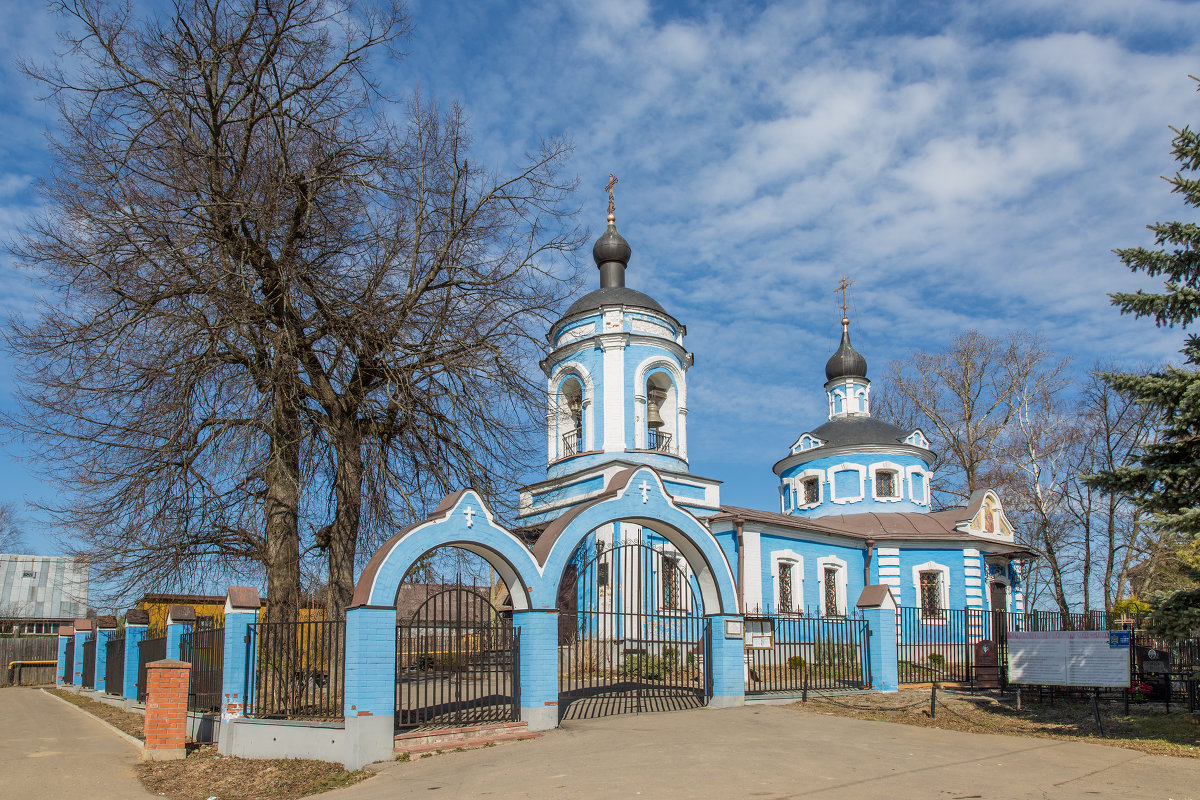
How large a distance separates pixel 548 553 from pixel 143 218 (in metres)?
7.57

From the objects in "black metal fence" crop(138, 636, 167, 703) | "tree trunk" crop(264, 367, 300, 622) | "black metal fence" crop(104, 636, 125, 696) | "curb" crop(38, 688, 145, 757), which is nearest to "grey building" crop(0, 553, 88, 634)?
"curb" crop(38, 688, 145, 757)

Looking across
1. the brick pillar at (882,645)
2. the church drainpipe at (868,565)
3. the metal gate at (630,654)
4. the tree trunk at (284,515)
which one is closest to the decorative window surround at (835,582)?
the church drainpipe at (868,565)

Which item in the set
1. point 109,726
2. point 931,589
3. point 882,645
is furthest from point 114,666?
point 931,589

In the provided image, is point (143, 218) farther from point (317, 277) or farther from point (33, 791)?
point (33, 791)

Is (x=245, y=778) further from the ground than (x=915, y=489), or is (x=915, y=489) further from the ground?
(x=915, y=489)

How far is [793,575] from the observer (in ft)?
81.1

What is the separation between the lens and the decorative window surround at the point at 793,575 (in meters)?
24.0

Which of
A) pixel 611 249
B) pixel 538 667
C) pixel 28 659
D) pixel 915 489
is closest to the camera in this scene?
pixel 538 667

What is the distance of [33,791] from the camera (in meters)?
10.1

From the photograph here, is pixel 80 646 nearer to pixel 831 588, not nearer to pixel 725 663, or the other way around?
pixel 725 663

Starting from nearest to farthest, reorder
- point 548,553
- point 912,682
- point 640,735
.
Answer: point 640,735
point 548,553
point 912,682

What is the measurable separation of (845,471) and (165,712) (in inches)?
938

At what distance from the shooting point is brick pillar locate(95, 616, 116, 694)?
74.8 feet

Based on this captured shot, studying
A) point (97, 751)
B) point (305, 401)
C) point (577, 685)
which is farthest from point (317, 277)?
point (577, 685)
